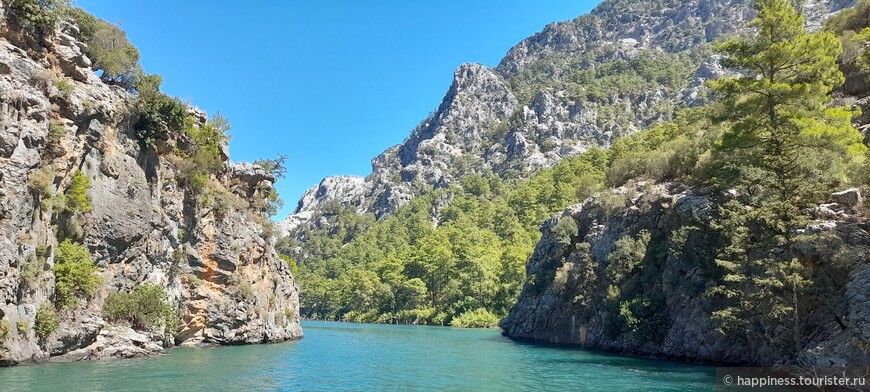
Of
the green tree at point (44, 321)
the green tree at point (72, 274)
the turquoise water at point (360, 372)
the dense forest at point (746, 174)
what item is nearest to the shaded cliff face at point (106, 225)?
the green tree at point (44, 321)

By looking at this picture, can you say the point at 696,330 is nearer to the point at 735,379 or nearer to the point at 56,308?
the point at 735,379

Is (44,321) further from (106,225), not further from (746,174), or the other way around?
(746,174)

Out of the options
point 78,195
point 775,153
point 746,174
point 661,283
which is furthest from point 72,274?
point 661,283

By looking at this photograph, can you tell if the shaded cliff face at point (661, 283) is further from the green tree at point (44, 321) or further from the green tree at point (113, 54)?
the green tree at point (113, 54)

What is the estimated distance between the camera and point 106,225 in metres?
32.0

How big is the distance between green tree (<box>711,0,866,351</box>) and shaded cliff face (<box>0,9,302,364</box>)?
33646mm

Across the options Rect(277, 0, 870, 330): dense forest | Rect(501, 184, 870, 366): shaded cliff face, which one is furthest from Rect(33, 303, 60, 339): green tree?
Rect(501, 184, 870, 366): shaded cliff face

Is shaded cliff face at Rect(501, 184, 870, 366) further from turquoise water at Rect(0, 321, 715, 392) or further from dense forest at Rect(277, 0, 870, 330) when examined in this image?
turquoise water at Rect(0, 321, 715, 392)

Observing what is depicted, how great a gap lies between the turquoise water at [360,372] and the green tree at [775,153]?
5.28 meters

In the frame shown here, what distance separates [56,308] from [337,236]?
151m

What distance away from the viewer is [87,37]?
117 ft

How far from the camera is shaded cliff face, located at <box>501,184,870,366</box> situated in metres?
21.5

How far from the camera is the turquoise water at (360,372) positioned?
22.2m

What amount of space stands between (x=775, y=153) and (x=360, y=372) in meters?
24.9
